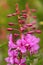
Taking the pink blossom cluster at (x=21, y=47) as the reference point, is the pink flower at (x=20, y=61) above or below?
below

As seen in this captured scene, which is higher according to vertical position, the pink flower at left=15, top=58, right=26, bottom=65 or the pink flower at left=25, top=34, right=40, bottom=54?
the pink flower at left=25, top=34, right=40, bottom=54

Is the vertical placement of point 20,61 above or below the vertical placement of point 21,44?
below

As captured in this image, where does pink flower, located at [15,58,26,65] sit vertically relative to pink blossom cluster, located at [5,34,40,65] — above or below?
below

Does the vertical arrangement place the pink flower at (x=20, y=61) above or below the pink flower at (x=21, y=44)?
below

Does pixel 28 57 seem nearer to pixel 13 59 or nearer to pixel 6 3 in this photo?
pixel 13 59

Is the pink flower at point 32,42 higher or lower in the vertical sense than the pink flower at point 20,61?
higher

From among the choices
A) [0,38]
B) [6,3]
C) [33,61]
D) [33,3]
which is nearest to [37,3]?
[33,3]

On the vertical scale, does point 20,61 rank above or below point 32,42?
below

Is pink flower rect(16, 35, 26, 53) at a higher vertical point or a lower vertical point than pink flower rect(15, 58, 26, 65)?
higher
